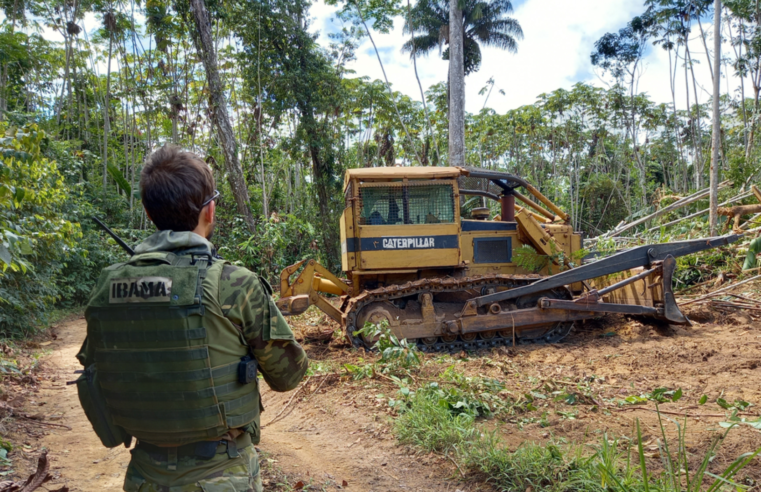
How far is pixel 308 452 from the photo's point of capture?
3844 mm

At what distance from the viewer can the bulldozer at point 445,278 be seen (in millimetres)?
6793

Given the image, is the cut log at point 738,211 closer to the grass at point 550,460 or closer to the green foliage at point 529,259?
the green foliage at point 529,259

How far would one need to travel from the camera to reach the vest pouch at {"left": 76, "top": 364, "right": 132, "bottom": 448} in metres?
1.69

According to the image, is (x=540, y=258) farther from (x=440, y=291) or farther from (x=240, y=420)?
(x=240, y=420)

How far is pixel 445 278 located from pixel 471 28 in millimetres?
19817

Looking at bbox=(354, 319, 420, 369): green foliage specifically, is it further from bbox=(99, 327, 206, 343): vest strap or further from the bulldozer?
bbox=(99, 327, 206, 343): vest strap

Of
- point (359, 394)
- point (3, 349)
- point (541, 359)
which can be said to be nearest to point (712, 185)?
point (541, 359)

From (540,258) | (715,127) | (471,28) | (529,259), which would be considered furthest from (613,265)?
(471,28)

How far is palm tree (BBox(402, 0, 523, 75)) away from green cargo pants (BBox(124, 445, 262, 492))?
2170cm

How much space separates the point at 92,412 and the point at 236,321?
627 mm

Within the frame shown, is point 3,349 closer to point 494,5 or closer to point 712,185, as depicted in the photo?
point 712,185

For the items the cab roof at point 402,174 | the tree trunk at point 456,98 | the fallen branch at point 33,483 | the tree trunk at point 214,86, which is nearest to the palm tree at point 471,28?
the tree trunk at point 456,98

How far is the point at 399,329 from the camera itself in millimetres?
6707

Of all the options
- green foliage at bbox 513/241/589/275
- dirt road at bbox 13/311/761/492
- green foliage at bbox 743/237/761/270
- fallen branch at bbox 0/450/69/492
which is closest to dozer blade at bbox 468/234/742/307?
green foliage at bbox 513/241/589/275
